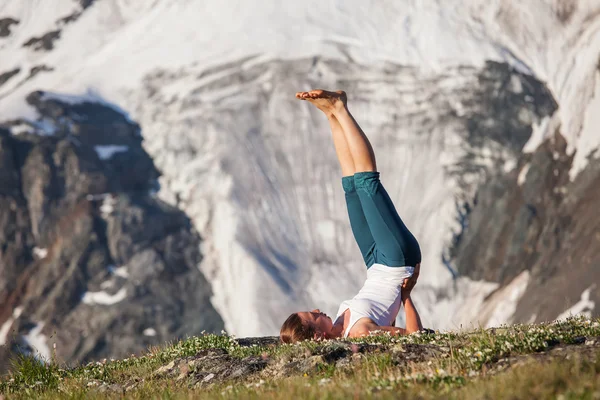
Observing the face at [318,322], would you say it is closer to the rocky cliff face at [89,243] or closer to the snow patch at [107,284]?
the rocky cliff face at [89,243]

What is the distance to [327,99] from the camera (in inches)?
475

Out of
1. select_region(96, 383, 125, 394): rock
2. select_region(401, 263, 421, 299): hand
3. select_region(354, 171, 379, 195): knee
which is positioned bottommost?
Result: select_region(401, 263, 421, 299): hand

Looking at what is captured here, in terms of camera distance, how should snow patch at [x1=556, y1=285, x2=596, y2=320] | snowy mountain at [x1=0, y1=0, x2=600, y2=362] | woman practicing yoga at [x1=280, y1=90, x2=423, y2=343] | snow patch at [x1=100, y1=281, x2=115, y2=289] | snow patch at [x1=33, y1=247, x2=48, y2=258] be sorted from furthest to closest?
snow patch at [x1=33, y1=247, x2=48, y2=258] → snow patch at [x1=100, y1=281, x2=115, y2=289] → snowy mountain at [x1=0, y1=0, x2=600, y2=362] → snow patch at [x1=556, y1=285, x2=596, y2=320] → woman practicing yoga at [x1=280, y1=90, x2=423, y2=343]

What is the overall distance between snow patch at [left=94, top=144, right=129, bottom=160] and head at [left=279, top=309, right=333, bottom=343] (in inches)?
2485

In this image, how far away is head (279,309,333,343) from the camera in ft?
36.3

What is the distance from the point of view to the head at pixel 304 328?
11055 mm

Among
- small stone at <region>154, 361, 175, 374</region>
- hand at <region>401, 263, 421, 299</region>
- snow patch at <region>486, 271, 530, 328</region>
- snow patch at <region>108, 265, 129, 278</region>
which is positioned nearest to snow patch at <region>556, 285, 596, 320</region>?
A: snow patch at <region>486, 271, 530, 328</region>

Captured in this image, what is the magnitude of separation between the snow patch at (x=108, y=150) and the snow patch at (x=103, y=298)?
13082mm

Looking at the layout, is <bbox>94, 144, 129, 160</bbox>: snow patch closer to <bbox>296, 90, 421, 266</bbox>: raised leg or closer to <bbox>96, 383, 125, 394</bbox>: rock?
<bbox>296, 90, 421, 266</bbox>: raised leg

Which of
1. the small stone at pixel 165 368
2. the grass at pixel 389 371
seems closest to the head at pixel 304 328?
the grass at pixel 389 371

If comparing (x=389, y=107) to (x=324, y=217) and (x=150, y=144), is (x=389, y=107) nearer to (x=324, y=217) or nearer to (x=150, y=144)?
(x=324, y=217)

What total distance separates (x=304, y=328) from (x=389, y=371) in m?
4.16

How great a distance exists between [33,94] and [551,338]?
71.5 meters

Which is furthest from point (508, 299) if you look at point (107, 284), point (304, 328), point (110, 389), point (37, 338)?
point (110, 389)
